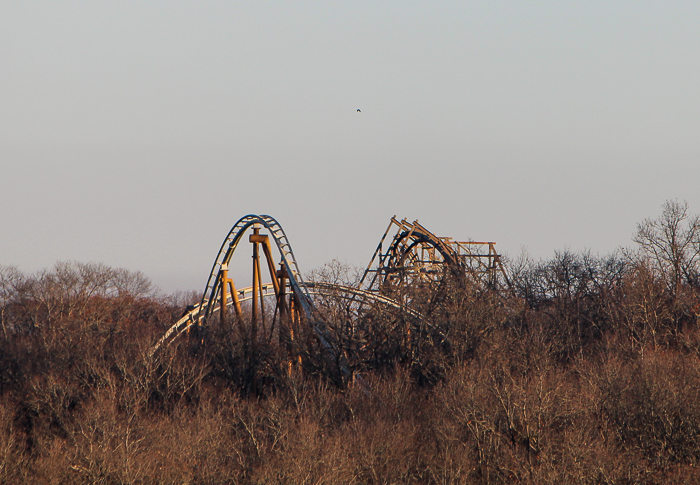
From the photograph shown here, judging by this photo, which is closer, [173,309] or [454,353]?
[454,353]

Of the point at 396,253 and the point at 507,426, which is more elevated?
the point at 396,253

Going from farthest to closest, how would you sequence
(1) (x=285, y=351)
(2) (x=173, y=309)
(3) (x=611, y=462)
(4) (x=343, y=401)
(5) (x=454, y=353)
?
(2) (x=173, y=309)
(1) (x=285, y=351)
(5) (x=454, y=353)
(4) (x=343, y=401)
(3) (x=611, y=462)

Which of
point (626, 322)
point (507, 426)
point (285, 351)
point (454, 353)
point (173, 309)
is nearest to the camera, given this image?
point (507, 426)

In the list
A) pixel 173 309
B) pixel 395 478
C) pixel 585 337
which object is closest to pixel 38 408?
pixel 395 478

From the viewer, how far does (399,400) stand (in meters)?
30.8

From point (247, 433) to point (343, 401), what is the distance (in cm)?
449

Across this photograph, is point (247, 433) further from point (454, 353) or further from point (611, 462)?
point (611, 462)

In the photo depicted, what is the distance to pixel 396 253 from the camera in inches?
1606

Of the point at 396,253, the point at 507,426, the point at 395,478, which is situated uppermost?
the point at 396,253

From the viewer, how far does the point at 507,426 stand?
24891 mm

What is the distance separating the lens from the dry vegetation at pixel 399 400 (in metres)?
24.4

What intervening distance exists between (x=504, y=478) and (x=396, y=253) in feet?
61.0

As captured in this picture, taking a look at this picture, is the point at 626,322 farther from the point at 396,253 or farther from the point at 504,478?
the point at 504,478

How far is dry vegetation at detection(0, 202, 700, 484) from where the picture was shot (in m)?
24.4
